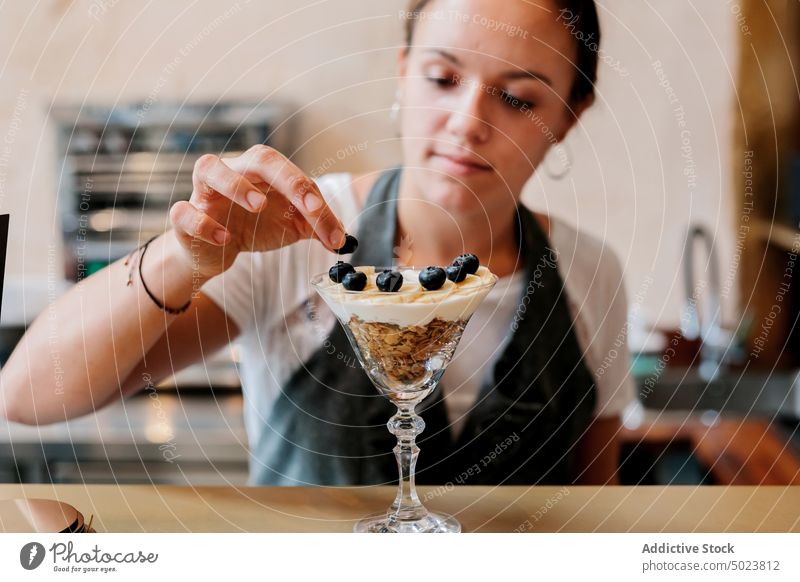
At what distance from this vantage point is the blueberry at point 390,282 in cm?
57

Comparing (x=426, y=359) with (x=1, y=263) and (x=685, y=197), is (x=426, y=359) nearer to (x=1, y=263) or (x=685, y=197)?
(x=1, y=263)

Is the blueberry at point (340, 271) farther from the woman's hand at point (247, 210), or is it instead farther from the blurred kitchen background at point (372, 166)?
the blurred kitchen background at point (372, 166)

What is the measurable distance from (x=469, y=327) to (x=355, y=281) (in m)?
0.32

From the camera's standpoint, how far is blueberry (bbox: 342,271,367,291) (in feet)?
1.90

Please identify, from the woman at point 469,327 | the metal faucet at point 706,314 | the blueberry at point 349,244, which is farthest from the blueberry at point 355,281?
the metal faucet at point 706,314

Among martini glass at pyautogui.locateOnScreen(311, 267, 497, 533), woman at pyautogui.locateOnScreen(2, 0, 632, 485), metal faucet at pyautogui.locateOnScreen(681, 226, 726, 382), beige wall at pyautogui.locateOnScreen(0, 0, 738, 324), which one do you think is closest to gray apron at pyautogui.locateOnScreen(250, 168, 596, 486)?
woman at pyautogui.locateOnScreen(2, 0, 632, 485)

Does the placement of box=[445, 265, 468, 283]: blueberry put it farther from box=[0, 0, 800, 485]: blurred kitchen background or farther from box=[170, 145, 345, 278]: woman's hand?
box=[0, 0, 800, 485]: blurred kitchen background

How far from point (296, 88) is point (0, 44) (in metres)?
0.43

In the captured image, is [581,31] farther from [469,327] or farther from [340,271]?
[340,271]

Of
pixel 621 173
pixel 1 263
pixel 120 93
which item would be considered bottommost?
pixel 1 263

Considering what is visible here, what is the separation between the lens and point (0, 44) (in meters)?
1.18

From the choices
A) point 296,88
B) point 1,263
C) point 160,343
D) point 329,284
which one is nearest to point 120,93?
point 296,88

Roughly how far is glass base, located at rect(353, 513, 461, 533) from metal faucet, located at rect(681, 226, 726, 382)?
66 cm

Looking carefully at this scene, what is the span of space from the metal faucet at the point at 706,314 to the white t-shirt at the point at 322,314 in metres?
0.30
